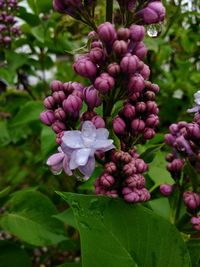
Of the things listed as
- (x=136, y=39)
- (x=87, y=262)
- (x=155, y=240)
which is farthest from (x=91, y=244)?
(x=136, y=39)

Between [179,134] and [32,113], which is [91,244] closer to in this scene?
[179,134]

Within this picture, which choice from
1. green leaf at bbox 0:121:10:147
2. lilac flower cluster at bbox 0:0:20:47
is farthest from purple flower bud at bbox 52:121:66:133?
lilac flower cluster at bbox 0:0:20:47

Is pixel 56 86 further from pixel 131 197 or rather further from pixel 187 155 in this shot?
pixel 187 155

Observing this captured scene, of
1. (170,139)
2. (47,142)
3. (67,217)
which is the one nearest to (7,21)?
(47,142)

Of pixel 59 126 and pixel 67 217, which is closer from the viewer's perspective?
pixel 59 126

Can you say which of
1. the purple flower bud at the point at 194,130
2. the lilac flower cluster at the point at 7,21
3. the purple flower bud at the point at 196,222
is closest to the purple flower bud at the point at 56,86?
the purple flower bud at the point at 194,130

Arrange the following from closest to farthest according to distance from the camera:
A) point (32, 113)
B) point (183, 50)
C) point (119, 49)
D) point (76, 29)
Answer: point (119, 49), point (32, 113), point (76, 29), point (183, 50)
